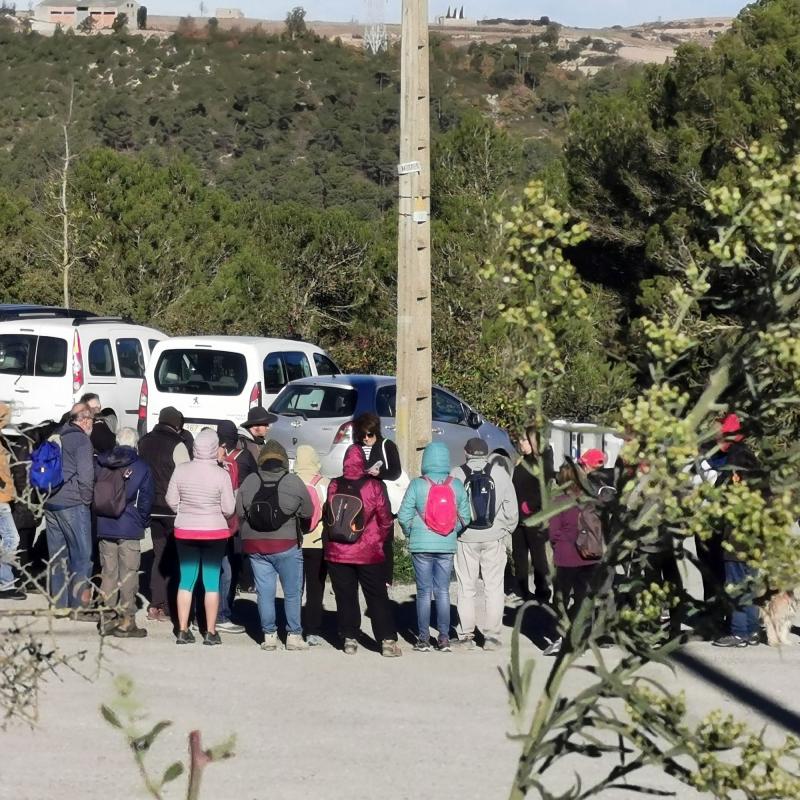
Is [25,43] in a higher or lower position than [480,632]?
higher

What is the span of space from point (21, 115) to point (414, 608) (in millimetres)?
82279

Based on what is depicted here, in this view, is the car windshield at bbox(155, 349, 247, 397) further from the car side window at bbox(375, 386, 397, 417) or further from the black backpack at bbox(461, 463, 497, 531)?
the black backpack at bbox(461, 463, 497, 531)

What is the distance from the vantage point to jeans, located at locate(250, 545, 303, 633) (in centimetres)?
1064

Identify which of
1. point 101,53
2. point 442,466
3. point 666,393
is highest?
point 101,53

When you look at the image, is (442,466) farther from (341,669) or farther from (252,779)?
(252,779)

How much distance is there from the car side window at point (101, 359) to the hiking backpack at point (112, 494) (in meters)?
9.33

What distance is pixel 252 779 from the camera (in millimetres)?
7664

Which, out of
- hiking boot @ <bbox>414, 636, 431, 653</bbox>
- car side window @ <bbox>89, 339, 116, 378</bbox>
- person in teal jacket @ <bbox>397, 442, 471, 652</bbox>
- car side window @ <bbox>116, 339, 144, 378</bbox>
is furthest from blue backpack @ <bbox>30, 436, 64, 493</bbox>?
car side window @ <bbox>116, 339, 144, 378</bbox>

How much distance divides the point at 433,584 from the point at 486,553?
0.45 m

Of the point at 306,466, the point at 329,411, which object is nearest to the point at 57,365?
the point at 329,411

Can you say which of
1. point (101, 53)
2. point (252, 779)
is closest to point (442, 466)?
point (252, 779)

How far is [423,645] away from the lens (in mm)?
10859

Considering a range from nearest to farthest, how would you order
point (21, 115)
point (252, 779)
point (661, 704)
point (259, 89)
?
point (661, 704) → point (252, 779) → point (21, 115) → point (259, 89)

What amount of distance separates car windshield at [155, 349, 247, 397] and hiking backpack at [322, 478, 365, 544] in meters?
7.95
